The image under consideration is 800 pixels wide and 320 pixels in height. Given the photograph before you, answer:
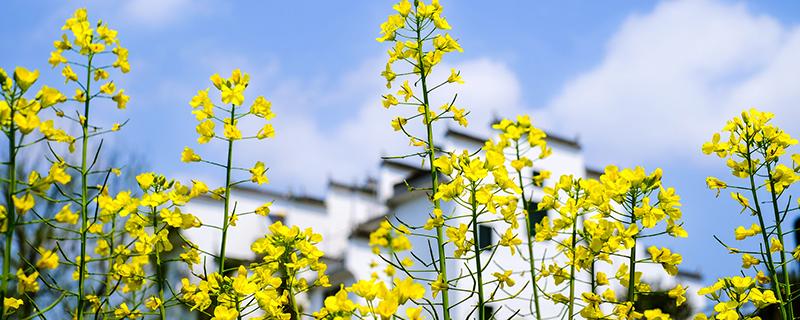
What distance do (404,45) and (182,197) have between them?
0.90 meters

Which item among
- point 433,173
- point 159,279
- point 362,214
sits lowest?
point 159,279

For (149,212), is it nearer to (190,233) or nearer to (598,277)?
(598,277)

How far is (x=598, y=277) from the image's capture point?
2.66 m

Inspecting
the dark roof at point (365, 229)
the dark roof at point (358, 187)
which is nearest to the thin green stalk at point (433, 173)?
the dark roof at point (365, 229)

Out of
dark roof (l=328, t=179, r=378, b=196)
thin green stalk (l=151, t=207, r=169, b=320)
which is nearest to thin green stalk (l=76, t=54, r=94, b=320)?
thin green stalk (l=151, t=207, r=169, b=320)

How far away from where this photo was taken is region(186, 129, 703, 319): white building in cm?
1772

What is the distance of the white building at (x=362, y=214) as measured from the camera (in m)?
17.7

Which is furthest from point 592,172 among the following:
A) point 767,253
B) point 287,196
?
point 767,253

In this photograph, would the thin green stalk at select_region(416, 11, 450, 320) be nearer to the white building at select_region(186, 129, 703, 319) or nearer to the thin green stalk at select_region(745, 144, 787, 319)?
the thin green stalk at select_region(745, 144, 787, 319)

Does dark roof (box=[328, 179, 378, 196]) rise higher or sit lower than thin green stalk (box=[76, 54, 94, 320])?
higher

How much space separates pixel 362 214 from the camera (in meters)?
24.7

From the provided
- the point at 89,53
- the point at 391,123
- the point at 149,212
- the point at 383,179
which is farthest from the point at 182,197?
the point at 383,179

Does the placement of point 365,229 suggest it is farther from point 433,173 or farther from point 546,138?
point 433,173

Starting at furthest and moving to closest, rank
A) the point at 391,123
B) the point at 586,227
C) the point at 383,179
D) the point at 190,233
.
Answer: the point at 190,233
the point at 383,179
the point at 586,227
the point at 391,123
